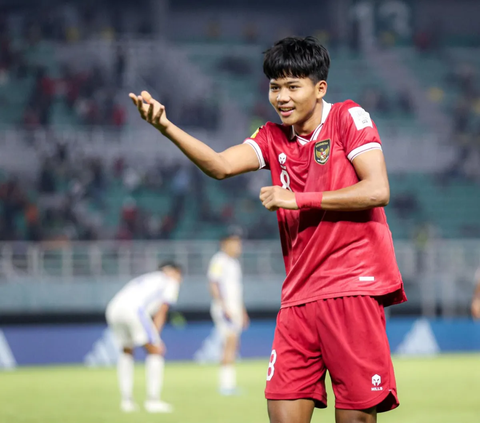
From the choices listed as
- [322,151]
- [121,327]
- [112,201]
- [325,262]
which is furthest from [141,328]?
[112,201]

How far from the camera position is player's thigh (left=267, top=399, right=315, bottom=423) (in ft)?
14.3

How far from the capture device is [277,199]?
4141 mm

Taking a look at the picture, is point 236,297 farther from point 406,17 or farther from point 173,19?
point 406,17

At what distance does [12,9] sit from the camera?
97.8 feet

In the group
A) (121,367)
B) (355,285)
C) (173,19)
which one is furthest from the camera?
(173,19)

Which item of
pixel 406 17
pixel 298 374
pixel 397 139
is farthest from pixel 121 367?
pixel 406 17

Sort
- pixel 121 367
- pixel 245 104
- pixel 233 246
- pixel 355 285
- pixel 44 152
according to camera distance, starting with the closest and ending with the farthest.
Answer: pixel 355 285 → pixel 121 367 → pixel 233 246 → pixel 44 152 → pixel 245 104

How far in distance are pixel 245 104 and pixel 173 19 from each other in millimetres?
6574

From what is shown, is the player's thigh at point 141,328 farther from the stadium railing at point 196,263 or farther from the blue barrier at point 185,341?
the stadium railing at point 196,263

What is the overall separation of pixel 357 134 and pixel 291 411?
1374 millimetres

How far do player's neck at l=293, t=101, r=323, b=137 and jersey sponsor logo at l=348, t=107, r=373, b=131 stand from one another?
0.17 metres

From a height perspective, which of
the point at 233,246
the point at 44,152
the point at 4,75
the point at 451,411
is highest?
the point at 4,75

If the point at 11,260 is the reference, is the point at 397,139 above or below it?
above

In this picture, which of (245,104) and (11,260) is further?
(245,104)
